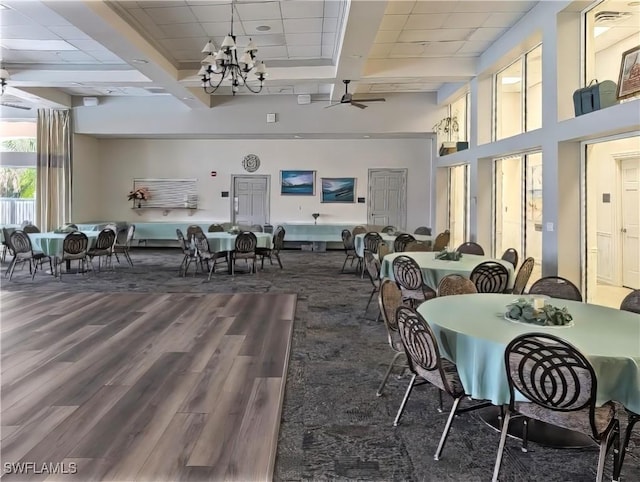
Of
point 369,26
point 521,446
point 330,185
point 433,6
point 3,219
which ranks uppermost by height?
point 433,6

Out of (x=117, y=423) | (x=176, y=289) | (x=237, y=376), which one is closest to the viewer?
(x=117, y=423)

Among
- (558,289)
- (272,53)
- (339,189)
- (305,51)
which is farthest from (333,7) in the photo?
(339,189)

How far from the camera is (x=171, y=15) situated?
6316 millimetres

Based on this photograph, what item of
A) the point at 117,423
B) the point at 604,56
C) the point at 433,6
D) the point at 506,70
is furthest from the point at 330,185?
the point at 117,423

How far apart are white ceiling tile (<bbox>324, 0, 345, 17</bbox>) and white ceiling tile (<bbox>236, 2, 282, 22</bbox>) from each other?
66 centimetres

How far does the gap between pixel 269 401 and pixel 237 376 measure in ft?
1.84

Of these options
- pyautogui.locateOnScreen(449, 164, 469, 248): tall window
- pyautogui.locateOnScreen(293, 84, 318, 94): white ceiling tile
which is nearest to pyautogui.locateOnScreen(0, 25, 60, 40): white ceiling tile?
pyautogui.locateOnScreen(293, 84, 318, 94): white ceiling tile

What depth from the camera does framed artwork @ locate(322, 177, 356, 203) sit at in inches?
510

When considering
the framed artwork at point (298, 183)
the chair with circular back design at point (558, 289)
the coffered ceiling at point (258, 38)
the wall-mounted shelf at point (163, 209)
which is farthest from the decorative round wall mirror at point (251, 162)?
the chair with circular back design at point (558, 289)

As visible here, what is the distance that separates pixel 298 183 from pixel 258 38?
20.0 feet

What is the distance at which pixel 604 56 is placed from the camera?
5.42 metres

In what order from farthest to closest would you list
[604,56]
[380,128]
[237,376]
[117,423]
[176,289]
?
[380,128]
[176,289]
[604,56]
[237,376]
[117,423]

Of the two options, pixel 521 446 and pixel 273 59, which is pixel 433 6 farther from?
pixel 521 446

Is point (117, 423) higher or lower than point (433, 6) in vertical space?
lower
